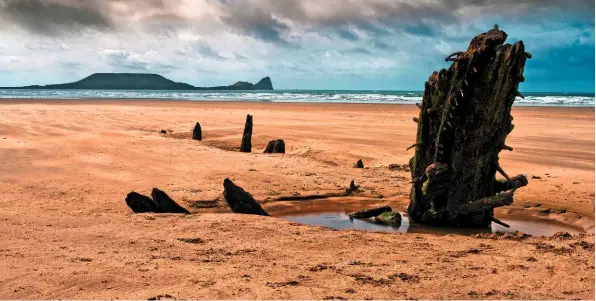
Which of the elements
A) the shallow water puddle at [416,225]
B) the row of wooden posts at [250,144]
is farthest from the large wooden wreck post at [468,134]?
the row of wooden posts at [250,144]

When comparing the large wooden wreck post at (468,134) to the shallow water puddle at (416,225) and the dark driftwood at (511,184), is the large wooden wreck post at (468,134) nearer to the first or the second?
the dark driftwood at (511,184)

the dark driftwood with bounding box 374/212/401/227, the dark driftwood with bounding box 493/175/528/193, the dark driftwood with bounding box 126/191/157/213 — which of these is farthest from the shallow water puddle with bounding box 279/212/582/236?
the dark driftwood with bounding box 126/191/157/213

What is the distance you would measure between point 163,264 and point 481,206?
4.84m

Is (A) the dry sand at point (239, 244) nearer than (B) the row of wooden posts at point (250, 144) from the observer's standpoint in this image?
Yes

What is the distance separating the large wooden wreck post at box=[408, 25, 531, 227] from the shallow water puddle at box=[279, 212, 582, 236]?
0.68ft

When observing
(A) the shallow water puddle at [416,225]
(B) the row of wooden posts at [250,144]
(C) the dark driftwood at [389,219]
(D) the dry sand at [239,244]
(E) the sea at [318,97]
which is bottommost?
(A) the shallow water puddle at [416,225]

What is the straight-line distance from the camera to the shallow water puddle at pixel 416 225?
8.46 m

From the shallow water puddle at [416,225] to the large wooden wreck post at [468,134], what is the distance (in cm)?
21

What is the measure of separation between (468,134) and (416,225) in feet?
5.70

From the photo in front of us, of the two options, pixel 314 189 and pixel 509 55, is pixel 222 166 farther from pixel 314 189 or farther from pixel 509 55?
pixel 509 55

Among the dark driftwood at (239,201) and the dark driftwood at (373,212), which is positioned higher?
the dark driftwood at (239,201)

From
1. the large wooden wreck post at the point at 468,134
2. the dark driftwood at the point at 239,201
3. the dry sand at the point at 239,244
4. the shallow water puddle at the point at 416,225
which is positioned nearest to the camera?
the dry sand at the point at 239,244

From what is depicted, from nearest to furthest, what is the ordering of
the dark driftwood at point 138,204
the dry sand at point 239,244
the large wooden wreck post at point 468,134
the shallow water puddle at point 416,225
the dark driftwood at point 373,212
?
the dry sand at point 239,244 < the large wooden wreck post at point 468,134 < the shallow water puddle at point 416,225 < the dark driftwood at point 138,204 < the dark driftwood at point 373,212

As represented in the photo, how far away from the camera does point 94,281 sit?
530cm
